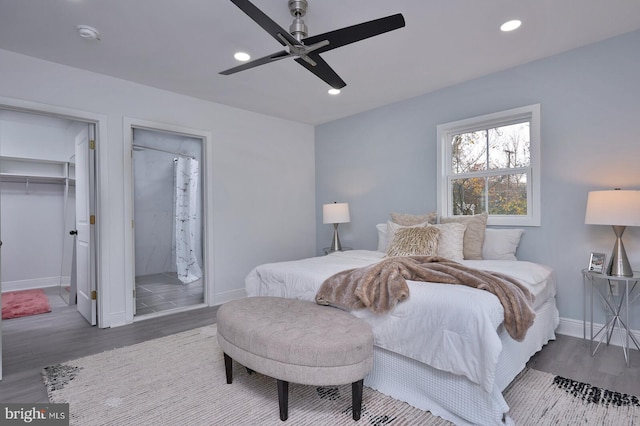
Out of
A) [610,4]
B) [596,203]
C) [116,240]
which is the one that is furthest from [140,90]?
[596,203]

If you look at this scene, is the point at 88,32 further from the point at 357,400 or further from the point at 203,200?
the point at 357,400

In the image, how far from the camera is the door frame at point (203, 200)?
11.5ft

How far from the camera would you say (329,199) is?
17.0ft

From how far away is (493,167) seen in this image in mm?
3609

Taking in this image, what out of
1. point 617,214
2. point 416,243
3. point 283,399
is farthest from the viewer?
point 416,243

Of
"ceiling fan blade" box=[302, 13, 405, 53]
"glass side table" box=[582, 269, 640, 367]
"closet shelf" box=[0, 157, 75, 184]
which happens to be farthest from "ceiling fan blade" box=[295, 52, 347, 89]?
"closet shelf" box=[0, 157, 75, 184]

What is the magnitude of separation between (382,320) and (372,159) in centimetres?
292

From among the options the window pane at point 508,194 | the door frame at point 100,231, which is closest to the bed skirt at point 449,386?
the window pane at point 508,194

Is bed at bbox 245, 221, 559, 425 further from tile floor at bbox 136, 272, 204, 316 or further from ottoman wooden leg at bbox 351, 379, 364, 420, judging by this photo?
tile floor at bbox 136, 272, 204, 316

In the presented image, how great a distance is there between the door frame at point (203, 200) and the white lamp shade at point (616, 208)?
3.85m

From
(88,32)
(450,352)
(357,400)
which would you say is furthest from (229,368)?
(88,32)

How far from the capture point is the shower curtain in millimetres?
4668

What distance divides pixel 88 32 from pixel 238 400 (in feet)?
9.42

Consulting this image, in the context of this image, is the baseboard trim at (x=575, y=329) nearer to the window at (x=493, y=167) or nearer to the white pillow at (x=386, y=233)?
the window at (x=493, y=167)
